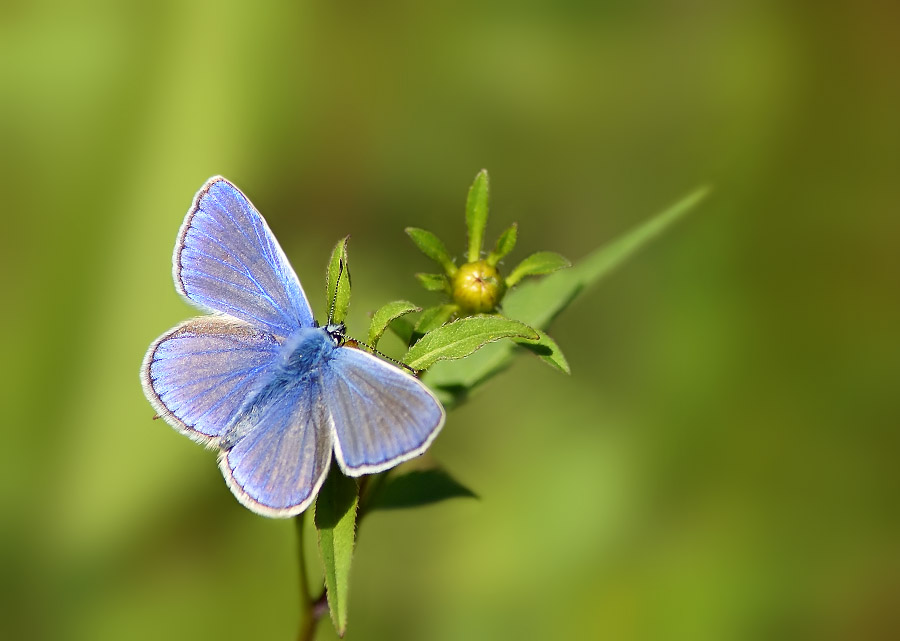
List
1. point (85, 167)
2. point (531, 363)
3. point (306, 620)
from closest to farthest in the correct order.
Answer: point (306, 620) < point (85, 167) < point (531, 363)

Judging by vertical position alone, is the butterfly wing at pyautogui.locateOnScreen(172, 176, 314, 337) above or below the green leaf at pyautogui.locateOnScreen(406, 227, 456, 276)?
below

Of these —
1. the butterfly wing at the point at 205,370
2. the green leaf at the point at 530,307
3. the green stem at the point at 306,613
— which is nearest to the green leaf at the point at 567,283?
the green leaf at the point at 530,307

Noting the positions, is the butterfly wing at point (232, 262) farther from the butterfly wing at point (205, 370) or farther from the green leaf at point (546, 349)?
the green leaf at point (546, 349)

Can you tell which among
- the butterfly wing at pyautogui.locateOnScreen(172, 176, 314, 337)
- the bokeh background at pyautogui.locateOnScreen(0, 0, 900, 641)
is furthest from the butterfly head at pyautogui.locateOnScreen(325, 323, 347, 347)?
the bokeh background at pyautogui.locateOnScreen(0, 0, 900, 641)

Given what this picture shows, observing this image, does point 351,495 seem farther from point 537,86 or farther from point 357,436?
point 537,86

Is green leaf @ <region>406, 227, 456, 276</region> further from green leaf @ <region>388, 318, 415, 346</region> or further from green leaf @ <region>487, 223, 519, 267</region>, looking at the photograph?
green leaf @ <region>388, 318, 415, 346</region>

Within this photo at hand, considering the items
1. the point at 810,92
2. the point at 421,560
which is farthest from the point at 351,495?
the point at 810,92

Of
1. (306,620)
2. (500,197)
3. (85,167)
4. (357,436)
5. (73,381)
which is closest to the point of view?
(357,436)
